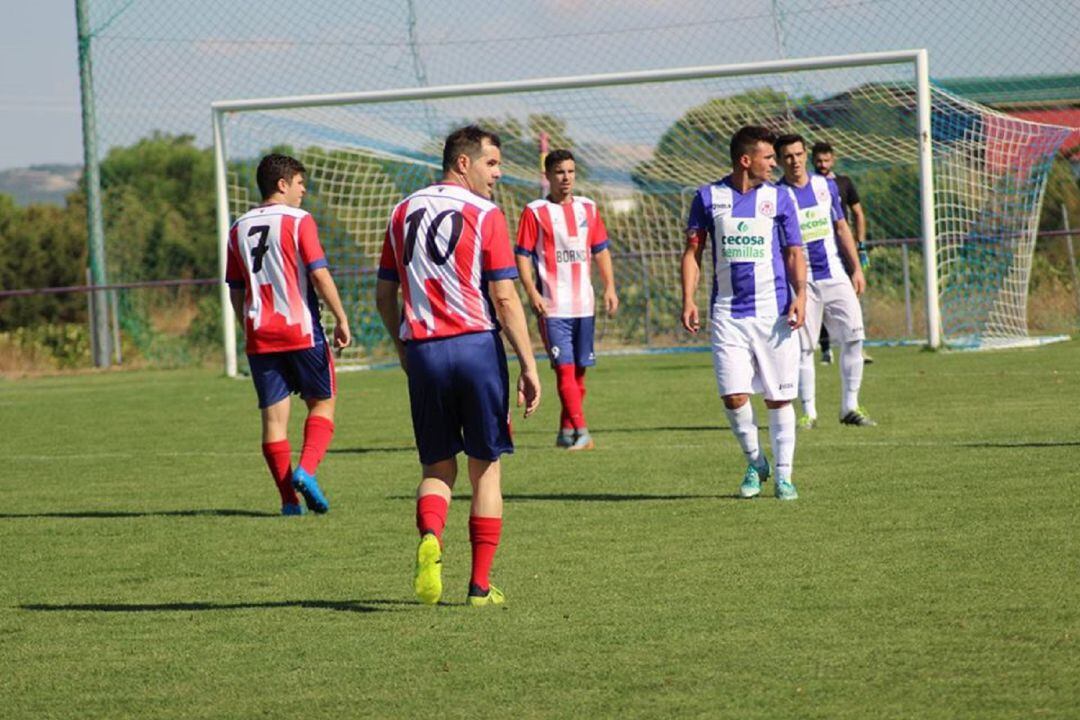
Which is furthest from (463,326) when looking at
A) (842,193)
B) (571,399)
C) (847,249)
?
(842,193)

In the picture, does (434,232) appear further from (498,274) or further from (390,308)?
(390,308)

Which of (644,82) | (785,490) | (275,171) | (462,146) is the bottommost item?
(785,490)

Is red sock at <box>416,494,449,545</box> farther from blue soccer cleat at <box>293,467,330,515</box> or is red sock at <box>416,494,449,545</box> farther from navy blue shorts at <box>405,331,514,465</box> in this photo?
blue soccer cleat at <box>293,467,330,515</box>

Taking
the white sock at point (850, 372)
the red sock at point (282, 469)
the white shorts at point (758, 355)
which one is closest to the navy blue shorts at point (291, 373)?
the red sock at point (282, 469)

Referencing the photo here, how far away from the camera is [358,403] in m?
17.9

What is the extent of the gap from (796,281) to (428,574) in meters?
3.60

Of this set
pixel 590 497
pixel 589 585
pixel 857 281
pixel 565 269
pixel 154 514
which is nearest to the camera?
pixel 589 585

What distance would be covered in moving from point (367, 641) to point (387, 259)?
1.55 m

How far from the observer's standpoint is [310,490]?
9.34m

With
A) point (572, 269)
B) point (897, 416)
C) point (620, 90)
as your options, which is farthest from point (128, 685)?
point (620, 90)

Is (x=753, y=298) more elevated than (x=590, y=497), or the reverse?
(x=753, y=298)

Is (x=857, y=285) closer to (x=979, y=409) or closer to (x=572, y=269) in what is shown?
(x=979, y=409)

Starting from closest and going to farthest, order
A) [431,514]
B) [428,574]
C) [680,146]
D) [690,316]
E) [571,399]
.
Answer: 1. [428,574]
2. [431,514]
3. [690,316]
4. [571,399]
5. [680,146]

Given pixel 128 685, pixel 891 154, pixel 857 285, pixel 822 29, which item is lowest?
pixel 128 685
